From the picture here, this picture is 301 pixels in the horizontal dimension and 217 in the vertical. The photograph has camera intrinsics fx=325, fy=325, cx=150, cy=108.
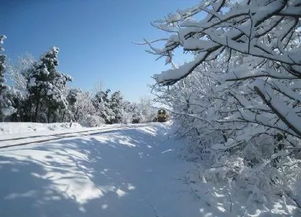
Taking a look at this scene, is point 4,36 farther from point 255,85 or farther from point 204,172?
point 255,85

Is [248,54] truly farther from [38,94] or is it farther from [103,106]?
[103,106]

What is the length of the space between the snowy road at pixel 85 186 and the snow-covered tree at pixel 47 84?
104 feet

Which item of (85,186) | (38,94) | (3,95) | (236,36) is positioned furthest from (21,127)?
(236,36)

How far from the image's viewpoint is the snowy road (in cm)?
550

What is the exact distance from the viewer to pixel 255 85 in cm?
236

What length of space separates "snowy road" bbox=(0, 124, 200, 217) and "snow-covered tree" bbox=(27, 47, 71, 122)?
31630 millimetres

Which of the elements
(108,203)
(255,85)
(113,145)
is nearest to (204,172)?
(108,203)

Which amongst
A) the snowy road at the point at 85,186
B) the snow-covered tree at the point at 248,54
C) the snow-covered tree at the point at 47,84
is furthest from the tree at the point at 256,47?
the snow-covered tree at the point at 47,84

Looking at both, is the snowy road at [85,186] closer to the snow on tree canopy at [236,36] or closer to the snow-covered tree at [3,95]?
the snow on tree canopy at [236,36]

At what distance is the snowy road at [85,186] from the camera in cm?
550

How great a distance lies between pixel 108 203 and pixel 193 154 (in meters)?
6.04

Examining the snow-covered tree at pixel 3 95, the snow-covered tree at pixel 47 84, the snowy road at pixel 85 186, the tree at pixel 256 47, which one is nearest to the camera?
the tree at pixel 256 47

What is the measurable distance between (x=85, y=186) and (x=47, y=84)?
34967 mm

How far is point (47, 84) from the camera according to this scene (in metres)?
39.4
